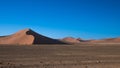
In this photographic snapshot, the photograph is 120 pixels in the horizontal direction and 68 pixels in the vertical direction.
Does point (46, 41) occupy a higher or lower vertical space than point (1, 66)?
higher

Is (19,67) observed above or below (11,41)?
below

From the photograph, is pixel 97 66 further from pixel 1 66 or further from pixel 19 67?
pixel 1 66

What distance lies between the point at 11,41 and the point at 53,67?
63.5 metres

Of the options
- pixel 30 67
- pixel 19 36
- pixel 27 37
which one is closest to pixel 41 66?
pixel 30 67

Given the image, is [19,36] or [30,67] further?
[19,36]

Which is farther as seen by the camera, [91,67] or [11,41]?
[11,41]

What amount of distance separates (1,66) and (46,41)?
60454 millimetres

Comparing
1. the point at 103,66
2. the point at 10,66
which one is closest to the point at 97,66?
the point at 103,66

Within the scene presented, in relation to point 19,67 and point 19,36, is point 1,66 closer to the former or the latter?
point 19,67

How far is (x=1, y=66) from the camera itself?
16.5 meters

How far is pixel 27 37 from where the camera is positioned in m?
75.4

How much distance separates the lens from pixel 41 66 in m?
16.5

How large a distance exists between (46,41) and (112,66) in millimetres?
60460

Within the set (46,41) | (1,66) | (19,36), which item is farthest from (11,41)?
(1,66)
